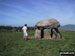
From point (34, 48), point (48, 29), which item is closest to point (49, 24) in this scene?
point (48, 29)

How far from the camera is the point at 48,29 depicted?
15.2m

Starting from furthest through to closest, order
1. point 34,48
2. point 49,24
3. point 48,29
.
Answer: point 48,29
point 49,24
point 34,48

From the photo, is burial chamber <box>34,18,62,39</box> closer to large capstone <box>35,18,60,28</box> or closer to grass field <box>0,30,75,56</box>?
large capstone <box>35,18,60,28</box>

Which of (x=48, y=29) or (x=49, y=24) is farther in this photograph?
(x=48, y=29)

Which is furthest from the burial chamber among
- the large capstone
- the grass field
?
the grass field

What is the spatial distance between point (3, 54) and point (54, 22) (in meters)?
8.92

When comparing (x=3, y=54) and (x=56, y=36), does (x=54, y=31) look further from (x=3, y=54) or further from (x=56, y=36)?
(x=3, y=54)

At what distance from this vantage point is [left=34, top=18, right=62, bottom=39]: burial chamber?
571 inches

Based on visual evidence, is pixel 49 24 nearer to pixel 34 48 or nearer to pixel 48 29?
pixel 48 29

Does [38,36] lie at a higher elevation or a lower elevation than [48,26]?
lower

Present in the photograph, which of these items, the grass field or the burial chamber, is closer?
the grass field

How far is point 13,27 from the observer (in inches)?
1241

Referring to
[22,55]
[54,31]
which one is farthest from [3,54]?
[54,31]

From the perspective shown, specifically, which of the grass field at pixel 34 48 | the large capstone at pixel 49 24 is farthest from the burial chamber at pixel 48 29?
the grass field at pixel 34 48
